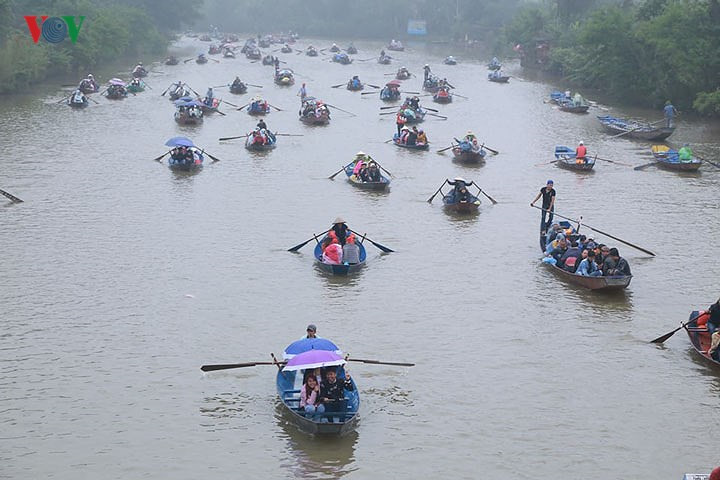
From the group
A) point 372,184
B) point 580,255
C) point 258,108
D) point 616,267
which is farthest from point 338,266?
point 258,108

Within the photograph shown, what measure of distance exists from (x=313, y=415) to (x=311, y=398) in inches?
10.6

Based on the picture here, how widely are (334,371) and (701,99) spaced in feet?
Result: 128

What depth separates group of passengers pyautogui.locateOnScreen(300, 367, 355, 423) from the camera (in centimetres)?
1617

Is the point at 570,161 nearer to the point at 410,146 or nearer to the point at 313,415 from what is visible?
the point at 410,146

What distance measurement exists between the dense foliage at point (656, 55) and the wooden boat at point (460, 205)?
74.3ft

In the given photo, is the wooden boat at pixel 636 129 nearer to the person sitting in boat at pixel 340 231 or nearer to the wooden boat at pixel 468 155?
the wooden boat at pixel 468 155

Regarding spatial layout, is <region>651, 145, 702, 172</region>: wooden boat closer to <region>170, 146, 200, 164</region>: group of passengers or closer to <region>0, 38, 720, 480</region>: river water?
<region>0, 38, 720, 480</region>: river water

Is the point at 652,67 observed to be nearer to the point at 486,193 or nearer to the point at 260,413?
the point at 486,193

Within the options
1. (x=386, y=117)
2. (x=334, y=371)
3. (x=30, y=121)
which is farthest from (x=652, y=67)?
(x=334, y=371)

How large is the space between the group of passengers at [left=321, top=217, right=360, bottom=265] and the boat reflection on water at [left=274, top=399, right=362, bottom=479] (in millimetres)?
8579

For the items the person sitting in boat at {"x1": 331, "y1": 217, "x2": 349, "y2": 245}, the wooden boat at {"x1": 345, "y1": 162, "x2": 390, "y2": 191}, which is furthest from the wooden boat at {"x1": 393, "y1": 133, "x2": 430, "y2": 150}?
the person sitting in boat at {"x1": 331, "y1": 217, "x2": 349, "y2": 245}

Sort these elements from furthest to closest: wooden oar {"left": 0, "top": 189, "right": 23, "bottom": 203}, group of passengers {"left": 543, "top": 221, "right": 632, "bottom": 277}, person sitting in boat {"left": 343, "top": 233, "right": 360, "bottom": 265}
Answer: wooden oar {"left": 0, "top": 189, "right": 23, "bottom": 203}, person sitting in boat {"left": 343, "top": 233, "right": 360, "bottom": 265}, group of passengers {"left": 543, "top": 221, "right": 632, "bottom": 277}

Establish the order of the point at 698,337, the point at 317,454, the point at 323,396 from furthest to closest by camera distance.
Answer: the point at 698,337, the point at 323,396, the point at 317,454

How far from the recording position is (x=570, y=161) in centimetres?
3869
